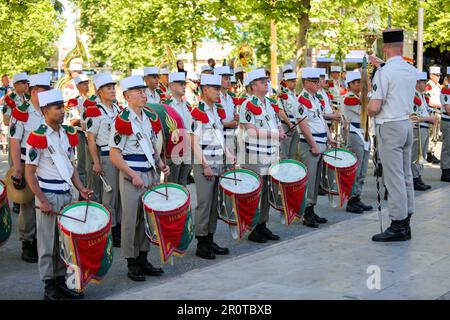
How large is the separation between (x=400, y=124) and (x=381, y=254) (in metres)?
1.49

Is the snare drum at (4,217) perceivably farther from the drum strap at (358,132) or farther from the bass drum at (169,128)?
the drum strap at (358,132)

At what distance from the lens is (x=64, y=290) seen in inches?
265

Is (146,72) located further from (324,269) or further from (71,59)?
(324,269)

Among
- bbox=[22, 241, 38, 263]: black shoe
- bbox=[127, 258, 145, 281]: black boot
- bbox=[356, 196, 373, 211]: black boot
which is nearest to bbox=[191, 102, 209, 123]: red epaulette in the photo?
bbox=[127, 258, 145, 281]: black boot

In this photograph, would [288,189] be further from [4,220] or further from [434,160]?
[434,160]

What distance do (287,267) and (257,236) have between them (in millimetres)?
1623

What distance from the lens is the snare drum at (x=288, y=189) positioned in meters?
9.03

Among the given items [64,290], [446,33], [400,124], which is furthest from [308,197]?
[446,33]

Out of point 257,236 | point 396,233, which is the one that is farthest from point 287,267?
point 396,233

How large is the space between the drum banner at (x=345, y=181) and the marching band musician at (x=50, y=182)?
429 centimetres

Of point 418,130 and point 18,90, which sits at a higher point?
point 18,90

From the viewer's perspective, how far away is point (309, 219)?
33.1 ft

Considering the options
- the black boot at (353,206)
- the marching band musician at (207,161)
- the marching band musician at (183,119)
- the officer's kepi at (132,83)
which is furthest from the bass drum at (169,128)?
the black boot at (353,206)

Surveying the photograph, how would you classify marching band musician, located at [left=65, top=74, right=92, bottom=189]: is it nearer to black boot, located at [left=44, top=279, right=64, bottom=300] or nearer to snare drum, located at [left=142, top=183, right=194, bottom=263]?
snare drum, located at [left=142, top=183, right=194, bottom=263]
